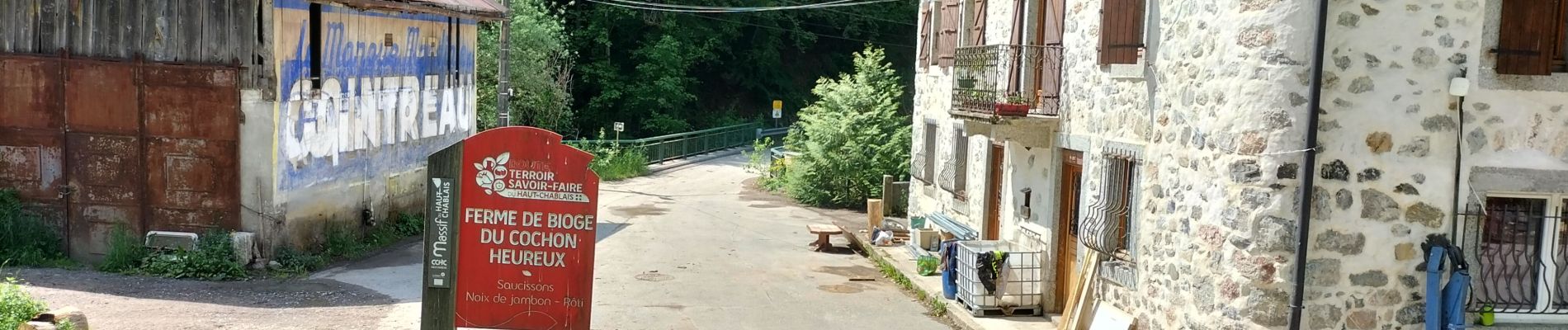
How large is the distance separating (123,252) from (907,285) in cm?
939

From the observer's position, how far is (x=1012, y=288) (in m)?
13.5

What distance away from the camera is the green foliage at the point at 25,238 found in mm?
14875

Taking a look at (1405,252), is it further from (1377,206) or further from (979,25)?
(979,25)

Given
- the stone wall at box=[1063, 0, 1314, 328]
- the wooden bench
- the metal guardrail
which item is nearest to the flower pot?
the stone wall at box=[1063, 0, 1314, 328]

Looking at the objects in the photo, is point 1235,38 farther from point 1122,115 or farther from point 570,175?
point 570,175

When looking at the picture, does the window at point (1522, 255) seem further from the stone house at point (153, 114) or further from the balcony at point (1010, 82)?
the stone house at point (153, 114)

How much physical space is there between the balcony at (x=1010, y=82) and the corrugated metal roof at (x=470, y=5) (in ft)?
25.9

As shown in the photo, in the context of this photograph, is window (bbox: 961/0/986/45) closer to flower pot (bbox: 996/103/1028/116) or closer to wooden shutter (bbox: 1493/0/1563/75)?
flower pot (bbox: 996/103/1028/116)

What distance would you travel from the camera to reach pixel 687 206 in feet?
85.2

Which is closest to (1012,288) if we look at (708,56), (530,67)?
(530,67)

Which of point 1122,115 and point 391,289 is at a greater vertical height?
point 1122,115

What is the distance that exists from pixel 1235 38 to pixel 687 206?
17.4m

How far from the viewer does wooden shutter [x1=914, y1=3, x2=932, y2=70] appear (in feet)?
66.5

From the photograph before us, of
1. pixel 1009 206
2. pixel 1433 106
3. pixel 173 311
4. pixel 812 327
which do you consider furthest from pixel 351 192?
pixel 1433 106
